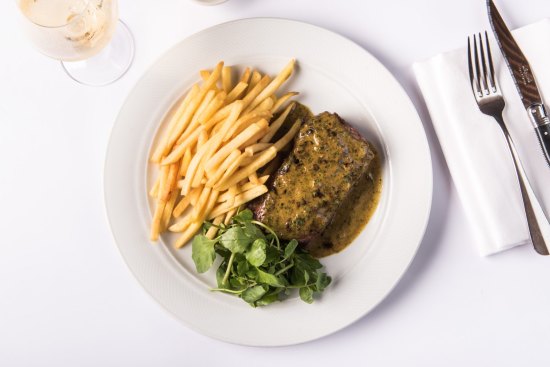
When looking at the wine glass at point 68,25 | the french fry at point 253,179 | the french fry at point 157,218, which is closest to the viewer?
the wine glass at point 68,25

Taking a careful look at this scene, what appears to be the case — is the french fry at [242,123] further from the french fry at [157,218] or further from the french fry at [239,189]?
the french fry at [157,218]

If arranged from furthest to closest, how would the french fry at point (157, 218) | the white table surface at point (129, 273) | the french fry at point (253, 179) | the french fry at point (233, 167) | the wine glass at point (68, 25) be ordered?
the white table surface at point (129, 273) < the french fry at point (157, 218) < the french fry at point (253, 179) < the french fry at point (233, 167) < the wine glass at point (68, 25)

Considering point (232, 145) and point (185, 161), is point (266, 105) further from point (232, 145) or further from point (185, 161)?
point (185, 161)

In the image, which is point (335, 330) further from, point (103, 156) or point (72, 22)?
point (72, 22)

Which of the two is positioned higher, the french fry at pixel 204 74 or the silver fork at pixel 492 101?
the french fry at pixel 204 74

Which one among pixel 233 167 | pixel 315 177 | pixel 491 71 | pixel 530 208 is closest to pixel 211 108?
pixel 233 167

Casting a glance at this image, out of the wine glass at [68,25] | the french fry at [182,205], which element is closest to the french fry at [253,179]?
the french fry at [182,205]

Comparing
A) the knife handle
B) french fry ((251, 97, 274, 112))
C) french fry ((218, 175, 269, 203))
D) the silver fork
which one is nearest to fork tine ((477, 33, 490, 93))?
the silver fork
